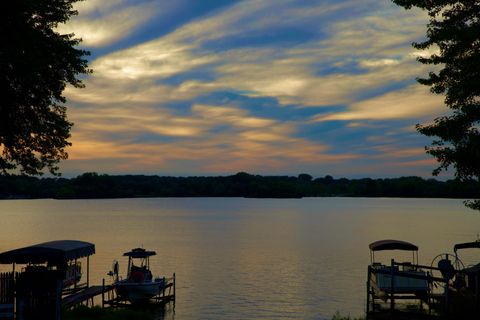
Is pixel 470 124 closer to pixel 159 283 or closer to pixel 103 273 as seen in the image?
pixel 159 283

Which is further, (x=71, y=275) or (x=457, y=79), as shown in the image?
(x=71, y=275)

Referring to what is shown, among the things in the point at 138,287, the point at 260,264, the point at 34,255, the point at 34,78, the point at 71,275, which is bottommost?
the point at 260,264

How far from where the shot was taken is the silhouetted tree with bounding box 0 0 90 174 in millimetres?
23359

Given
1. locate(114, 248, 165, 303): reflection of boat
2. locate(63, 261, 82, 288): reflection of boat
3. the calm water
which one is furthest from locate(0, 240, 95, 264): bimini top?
the calm water

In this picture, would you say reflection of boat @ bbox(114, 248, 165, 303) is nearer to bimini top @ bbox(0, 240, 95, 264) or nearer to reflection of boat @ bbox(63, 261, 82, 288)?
reflection of boat @ bbox(63, 261, 82, 288)

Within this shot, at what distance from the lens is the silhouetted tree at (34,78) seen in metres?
23.4

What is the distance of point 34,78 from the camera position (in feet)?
81.4

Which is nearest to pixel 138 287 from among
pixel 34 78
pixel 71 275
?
pixel 71 275

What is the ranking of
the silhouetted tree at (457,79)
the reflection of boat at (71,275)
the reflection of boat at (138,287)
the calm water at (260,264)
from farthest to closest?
the calm water at (260,264) < the reflection of boat at (138,287) < the reflection of boat at (71,275) < the silhouetted tree at (457,79)

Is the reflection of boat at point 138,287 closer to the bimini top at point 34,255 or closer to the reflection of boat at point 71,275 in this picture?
the reflection of boat at point 71,275

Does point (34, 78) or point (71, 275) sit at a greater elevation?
point (34, 78)

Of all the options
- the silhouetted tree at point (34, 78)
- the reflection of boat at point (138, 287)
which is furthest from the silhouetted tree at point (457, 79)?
the reflection of boat at point (138, 287)

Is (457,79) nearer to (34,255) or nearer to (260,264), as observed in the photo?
(34,255)

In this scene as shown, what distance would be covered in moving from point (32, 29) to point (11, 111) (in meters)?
4.36
